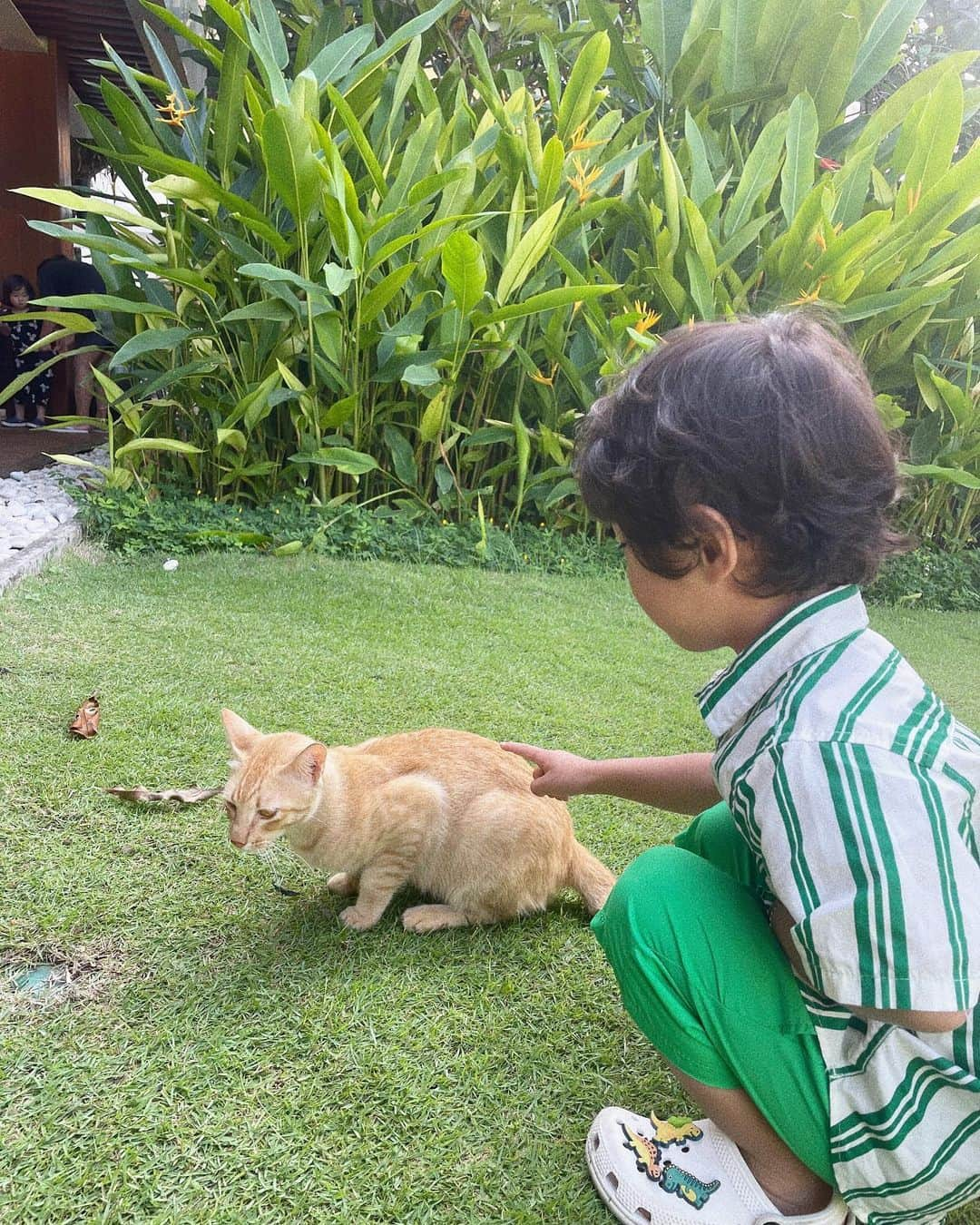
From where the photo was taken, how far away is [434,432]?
14.7 feet

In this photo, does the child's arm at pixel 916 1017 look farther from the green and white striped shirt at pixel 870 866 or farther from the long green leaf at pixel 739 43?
the long green leaf at pixel 739 43

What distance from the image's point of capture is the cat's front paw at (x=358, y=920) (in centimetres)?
176

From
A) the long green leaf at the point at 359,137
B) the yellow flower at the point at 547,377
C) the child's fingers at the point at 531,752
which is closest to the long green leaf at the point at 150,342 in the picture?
the long green leaf at the point at 359,137

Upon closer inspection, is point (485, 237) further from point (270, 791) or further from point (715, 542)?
point (715, 542)

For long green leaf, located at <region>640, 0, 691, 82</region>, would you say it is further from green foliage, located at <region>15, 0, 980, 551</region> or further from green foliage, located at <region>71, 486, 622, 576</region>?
green foliage, located at <region>71, 486, 622, 576</region>

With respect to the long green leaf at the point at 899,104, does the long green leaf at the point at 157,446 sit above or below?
below

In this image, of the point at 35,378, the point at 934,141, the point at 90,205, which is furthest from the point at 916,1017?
the point at 35,378

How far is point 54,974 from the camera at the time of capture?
1534 millimetres

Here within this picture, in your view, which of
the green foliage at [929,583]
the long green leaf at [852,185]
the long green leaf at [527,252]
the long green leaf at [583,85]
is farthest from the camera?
the green foliage at [929,583]

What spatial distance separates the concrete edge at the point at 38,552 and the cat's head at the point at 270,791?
7.54 feet

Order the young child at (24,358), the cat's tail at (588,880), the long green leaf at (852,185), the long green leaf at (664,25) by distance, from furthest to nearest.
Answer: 1. the young child at (24,358)
2. the long green leaf at (664,25)
3. the long green leaf at (852,185)
4. the cat's tail at (588,880)

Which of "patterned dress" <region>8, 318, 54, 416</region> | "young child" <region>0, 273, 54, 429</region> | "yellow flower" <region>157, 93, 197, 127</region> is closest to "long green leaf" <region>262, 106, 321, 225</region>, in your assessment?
"yellow flower" <region>157, 93, 197, 127</region>

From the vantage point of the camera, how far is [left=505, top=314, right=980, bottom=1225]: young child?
3.04ft

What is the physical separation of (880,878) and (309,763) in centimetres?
106
